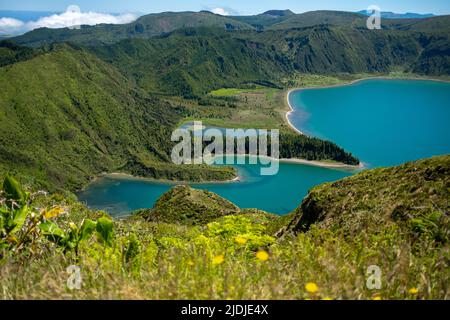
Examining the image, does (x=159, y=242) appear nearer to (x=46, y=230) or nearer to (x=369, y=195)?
(x=46, y=230)

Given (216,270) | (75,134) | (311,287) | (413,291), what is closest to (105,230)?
(216,270)

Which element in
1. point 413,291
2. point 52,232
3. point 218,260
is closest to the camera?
point 413,291

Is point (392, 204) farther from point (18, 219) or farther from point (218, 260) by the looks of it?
point (18, 219)

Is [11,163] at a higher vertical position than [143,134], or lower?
lower

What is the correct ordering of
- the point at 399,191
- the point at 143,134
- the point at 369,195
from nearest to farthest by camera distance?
the point at 399,191 → the point at 369,195 → the point at 143,134

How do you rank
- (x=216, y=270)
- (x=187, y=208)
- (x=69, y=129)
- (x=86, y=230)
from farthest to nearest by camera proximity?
1. (x=69, y=129)
2. (x=187, y=208)
3. (x=86, y=230)
4. (x=216, y=270)

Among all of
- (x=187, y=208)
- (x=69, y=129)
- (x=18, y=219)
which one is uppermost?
(x=69, y=129)
